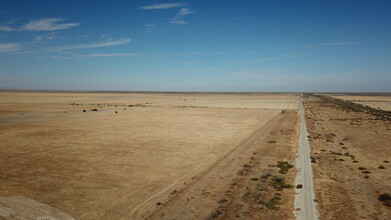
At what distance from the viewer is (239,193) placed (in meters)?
12.4

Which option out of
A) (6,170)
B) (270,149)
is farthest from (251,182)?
(6,170)

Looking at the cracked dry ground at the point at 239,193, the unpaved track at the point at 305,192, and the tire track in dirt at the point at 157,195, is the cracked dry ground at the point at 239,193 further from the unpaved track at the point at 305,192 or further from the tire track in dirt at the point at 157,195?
the unpaved track at the point at 305,192

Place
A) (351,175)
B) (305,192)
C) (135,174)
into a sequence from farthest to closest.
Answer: (135,174), (351,175), (305,192)

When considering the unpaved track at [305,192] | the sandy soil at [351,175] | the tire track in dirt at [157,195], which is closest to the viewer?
the unpaved track at [305,192]

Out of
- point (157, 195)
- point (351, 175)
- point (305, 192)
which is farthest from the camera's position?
point (351, 175)

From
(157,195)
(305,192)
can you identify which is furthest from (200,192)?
(305,192)

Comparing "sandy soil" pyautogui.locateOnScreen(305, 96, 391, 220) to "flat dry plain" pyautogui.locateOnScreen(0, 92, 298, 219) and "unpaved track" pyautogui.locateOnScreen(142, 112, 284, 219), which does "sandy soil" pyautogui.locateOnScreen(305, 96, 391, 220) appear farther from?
"unpaved track" pyautogui.locateOnScreen(142, 112, 284, 219)

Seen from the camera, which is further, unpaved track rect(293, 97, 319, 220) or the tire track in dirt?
the tire track in dirt

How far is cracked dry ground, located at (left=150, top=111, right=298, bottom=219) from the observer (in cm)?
1041

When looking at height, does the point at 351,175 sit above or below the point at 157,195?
→ above

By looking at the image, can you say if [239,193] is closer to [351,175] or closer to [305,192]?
[305,192]

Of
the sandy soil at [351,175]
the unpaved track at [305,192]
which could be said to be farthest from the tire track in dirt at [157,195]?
the sandy soil at [351,175]

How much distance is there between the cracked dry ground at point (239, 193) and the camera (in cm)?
1041

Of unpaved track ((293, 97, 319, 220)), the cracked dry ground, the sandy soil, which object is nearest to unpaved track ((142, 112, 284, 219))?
the cracked dry ground
